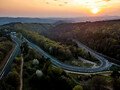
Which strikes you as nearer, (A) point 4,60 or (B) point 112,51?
(A) point 4,60

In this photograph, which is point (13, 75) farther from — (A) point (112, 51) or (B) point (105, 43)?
(B) point (105, 43)

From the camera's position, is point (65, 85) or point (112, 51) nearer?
point (65, 85)

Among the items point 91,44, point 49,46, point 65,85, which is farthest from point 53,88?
point 91,44

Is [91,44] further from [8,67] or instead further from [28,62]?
[8,67]

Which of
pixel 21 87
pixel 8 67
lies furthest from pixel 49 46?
pixel 21 87

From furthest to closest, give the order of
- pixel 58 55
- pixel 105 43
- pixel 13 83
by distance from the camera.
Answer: pixel 105 43 < pixel 58 55 < pixel 13 83

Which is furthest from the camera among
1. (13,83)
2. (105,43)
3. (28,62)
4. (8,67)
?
(105,43)

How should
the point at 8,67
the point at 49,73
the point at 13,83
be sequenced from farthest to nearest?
the point at 8,67 → the point at 49,73 → the point at 13,83

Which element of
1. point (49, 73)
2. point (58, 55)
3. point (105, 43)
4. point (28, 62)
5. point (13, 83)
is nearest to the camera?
point (13, 83)
